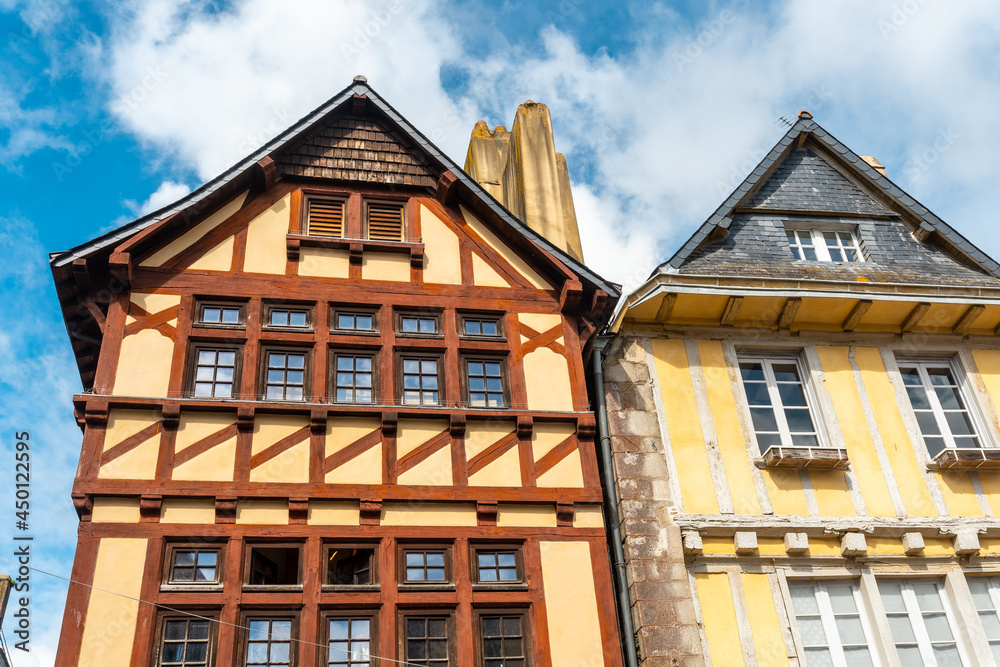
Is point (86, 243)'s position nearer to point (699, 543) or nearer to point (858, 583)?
point (699, 543)

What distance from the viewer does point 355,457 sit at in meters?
9.95

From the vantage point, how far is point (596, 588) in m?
9.63

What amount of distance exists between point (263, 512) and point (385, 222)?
4.34 metres

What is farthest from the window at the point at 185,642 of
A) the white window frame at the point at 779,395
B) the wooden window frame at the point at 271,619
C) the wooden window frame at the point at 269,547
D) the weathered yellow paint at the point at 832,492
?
the weathered yellow paint at the point at 832,492

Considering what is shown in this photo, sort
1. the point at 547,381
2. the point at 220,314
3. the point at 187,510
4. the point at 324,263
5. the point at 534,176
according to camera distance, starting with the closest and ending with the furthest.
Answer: the point at 187,510, the point at 220,314, the point at 547,381, the point at 324,263, the point at 534,176

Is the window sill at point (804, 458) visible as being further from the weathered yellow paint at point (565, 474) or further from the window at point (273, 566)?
the window at point (273, 566)

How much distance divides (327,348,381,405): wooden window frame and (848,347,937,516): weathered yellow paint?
614cm

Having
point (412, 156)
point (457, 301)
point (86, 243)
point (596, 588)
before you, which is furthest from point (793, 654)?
point (86, 243)

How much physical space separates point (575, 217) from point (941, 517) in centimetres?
740

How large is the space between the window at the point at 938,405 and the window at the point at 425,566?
6.20 metres

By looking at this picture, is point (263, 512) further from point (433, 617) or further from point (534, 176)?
point (534, 176)

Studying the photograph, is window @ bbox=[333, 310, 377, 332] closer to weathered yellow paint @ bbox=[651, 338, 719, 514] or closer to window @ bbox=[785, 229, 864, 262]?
weathered yellow paint @ bbox=[651, 338, 719, 514]

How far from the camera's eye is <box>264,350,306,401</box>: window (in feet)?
33.9

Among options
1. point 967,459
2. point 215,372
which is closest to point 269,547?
point 215,372
